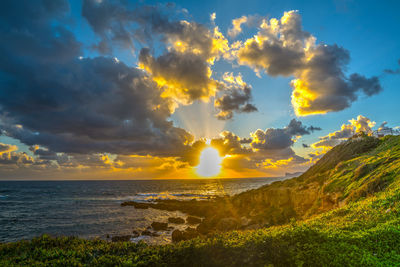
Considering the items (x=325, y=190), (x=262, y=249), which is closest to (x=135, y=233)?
(x=325, y=190)

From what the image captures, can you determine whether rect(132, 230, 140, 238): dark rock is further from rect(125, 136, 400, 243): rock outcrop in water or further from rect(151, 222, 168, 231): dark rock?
rect(125, 136, 400, 243): rock outcrop in water

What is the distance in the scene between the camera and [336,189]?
21281 mm

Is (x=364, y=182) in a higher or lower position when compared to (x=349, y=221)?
higher

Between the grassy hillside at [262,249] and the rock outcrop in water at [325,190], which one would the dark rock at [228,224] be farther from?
the grassy hillside at [262,249]

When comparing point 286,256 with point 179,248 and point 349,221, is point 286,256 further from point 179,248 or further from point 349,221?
point 349,221

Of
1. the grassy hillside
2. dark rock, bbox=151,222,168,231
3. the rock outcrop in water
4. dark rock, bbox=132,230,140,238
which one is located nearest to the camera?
the grassy hillside

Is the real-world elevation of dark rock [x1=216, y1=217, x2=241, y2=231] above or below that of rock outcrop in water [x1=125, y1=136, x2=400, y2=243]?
below

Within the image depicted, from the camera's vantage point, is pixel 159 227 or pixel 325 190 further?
pixel 159 227

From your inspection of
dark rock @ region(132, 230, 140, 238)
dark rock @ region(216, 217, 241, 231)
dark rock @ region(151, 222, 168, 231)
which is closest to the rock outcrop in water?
dark rock @ region(216, 217, 241, 231)

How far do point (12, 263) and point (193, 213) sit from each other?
46161 millimetres

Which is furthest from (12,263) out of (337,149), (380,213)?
(337,149)

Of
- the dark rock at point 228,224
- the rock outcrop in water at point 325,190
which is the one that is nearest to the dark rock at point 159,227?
the rock outcrop in water at point 325,190

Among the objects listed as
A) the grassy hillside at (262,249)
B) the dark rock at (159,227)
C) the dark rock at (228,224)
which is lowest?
the dark rock at (159,227)

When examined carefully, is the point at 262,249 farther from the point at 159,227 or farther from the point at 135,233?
the point at 159,227
